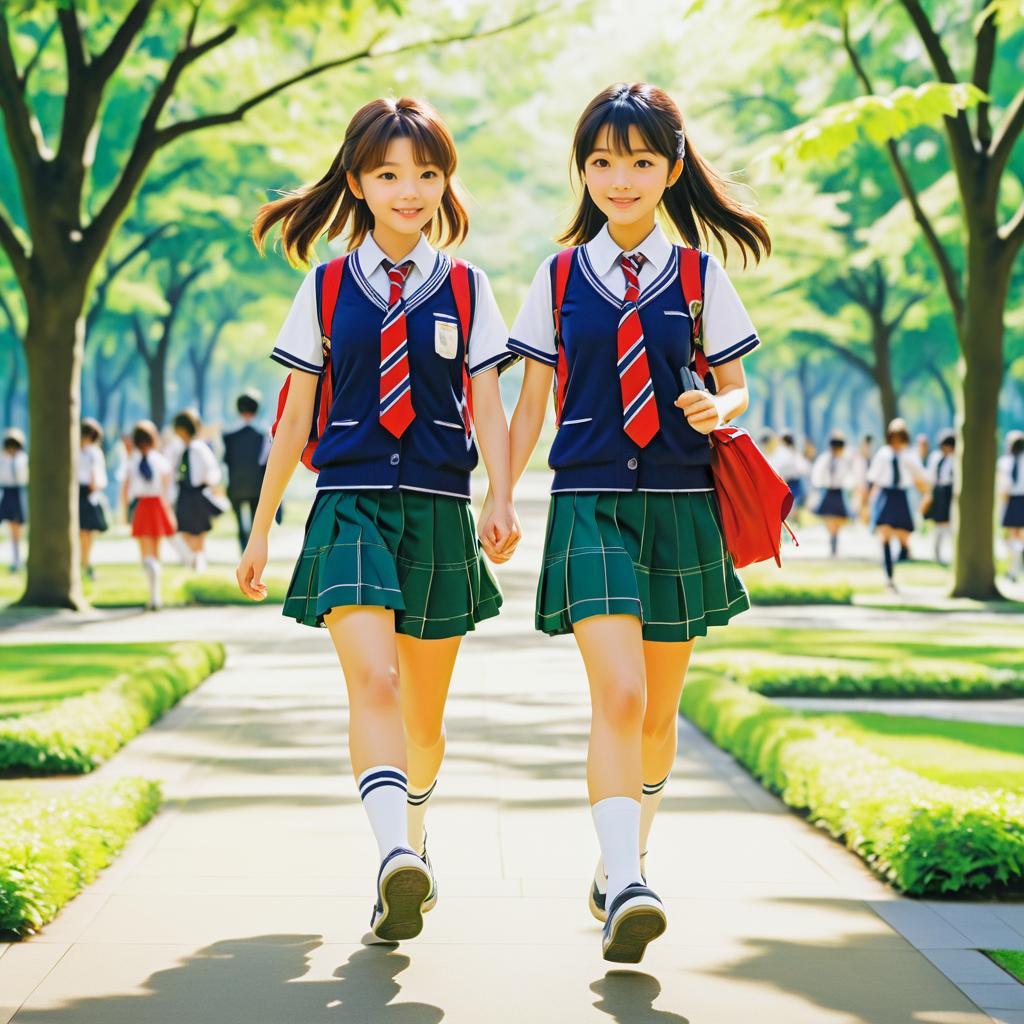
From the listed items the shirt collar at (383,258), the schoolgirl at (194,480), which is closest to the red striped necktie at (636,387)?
the shirt collar at (383,258)

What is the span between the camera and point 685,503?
450 centimetres

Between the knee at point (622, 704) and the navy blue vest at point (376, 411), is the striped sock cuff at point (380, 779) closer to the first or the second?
the knee at point (622, 704)

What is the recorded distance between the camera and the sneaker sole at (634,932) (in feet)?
12.9

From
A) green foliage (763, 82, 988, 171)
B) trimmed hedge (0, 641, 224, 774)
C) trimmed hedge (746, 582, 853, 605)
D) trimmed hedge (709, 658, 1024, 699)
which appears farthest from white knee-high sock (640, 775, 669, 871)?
trimmed hedge (746, 582, 853, 605)

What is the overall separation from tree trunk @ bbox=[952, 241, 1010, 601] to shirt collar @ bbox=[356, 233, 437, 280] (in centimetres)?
1374

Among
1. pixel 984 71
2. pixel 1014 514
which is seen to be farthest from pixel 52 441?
pixel 1014 514

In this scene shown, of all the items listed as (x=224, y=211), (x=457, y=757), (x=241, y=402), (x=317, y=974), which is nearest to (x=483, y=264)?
(x=224, y=211)

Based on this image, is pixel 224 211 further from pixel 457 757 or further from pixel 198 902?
pixel 198 902

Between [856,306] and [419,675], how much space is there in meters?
31.4

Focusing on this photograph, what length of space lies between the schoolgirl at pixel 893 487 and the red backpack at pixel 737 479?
1468 centimetres

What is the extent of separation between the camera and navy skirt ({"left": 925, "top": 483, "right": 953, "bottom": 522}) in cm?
2242

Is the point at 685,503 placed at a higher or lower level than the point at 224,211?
A: lower

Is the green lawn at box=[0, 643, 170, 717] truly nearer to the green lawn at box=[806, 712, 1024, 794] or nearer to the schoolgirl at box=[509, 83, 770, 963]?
the green lawn at box=[806, 712, 1024, 794]

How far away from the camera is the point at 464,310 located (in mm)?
4648
